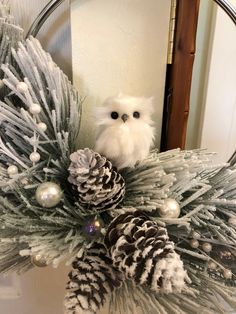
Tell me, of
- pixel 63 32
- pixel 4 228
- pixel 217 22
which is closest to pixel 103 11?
pixel 63 32

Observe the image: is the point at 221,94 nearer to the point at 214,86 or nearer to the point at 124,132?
the point at 214,86

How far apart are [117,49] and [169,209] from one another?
230 millimetres

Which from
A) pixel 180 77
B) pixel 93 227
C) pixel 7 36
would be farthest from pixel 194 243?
pixel 7 36

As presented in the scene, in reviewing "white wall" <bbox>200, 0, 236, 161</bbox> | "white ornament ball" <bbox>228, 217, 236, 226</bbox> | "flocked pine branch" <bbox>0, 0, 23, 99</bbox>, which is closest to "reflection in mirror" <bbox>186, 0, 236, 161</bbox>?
"white wall" <bbox>200, 0, 236, 161</bbox>

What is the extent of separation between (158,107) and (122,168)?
14 centimetres

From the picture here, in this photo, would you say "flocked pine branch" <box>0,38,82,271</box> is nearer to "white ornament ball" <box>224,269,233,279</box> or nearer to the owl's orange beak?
the owl's orange beak

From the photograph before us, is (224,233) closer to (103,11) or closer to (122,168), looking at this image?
(122,168)

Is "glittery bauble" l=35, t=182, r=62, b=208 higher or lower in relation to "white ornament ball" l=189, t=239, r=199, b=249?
higher

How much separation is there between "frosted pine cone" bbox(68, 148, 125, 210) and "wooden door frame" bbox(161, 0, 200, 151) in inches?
6.2

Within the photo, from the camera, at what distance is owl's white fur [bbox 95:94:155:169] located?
14.1 inches

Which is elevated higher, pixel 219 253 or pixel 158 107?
pixel 158 107

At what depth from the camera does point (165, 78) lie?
466 mm

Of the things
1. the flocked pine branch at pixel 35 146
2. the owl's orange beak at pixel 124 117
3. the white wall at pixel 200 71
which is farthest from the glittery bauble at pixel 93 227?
the white wall at pixel 200 71

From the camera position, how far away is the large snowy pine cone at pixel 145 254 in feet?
0.98
